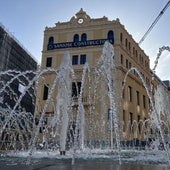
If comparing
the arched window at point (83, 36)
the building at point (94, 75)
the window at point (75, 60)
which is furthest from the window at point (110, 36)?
the window at point (75, 60)

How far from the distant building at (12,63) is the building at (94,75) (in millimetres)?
6939

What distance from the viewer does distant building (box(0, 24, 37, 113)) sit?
1341 inches

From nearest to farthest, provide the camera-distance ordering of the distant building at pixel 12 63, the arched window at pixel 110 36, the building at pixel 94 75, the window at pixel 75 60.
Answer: the building at pixel 94 75 < the arched window at pixel 110 36 < the window at pixel 75 60 < the distant building at pixel 12 63

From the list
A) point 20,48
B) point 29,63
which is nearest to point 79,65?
point 20,48

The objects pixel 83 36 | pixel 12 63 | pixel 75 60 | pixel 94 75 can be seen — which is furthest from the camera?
pixel 12 63

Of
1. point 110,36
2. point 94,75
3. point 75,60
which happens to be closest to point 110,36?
point 110,36

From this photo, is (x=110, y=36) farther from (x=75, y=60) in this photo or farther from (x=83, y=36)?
(x=75, y=60)

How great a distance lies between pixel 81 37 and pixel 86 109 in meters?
8.83

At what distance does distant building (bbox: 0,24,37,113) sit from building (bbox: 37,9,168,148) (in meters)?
6.94

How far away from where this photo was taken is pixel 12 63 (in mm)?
37656

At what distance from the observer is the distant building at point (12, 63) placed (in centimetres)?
3406

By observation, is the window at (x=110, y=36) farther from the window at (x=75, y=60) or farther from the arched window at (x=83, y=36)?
the window at (x=75, y=60)

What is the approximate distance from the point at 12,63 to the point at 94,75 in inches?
618

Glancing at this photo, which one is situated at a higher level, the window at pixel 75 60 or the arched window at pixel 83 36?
the arched window at pixel 83 36
